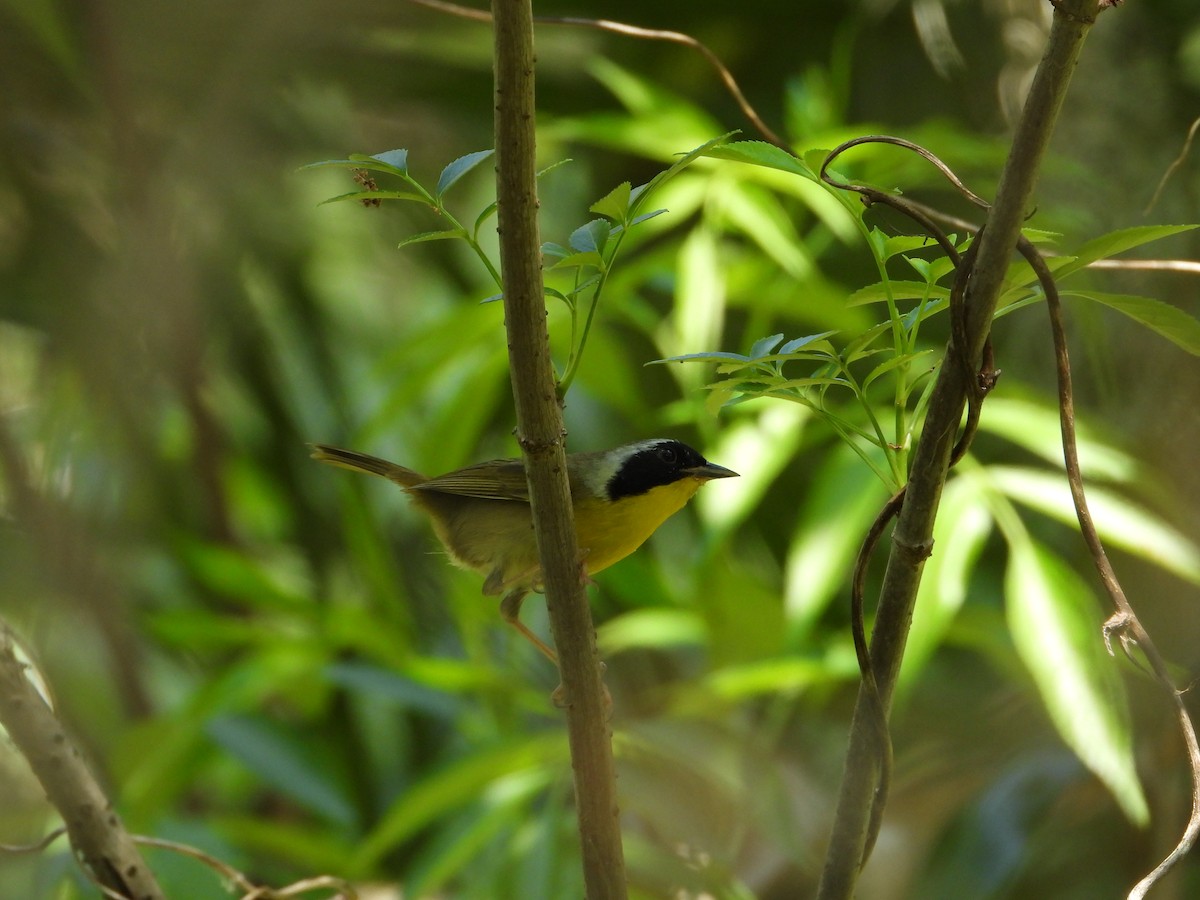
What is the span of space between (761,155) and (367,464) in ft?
6.21

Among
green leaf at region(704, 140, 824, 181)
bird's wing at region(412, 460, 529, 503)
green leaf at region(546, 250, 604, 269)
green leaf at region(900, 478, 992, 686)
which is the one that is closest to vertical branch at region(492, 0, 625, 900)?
green leaf at region(546, 250, 604, 269)

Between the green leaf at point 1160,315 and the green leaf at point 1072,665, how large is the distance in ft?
3.30

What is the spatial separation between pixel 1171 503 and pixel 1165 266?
1.75 meters

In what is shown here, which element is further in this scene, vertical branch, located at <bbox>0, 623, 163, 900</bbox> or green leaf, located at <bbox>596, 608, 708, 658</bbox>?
green leaf, located at <bbox>596, 608, 708, 658</bbox>

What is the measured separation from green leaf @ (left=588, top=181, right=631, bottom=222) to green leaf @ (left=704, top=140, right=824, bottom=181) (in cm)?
8

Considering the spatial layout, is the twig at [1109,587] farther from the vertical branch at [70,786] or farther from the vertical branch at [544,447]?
the vertical branch at [70,786]

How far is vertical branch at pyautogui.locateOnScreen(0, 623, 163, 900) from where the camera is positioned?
1.19 meters

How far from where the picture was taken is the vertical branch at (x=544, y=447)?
88 cm

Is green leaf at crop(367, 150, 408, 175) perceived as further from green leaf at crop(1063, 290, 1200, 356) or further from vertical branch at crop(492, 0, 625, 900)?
green leaf at crop(1063, 290, 1200, 356)

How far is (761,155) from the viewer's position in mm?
979

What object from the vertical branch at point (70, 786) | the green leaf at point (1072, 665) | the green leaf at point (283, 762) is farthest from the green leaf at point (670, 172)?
the green leaf at point (283, 762)

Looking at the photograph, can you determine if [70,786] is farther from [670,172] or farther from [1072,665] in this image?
[1072,665]

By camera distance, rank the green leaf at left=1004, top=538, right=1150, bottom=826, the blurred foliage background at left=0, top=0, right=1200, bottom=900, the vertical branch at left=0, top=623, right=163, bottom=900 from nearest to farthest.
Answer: the vertical branch at left=0, top=623, right=163, bottom=900 → the green leaf at left=1004, top=538, right=1150, bottom=826 → the blurred foliage background at left=0, top=0, right=1200, bottom=900

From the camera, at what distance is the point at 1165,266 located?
103 cm
